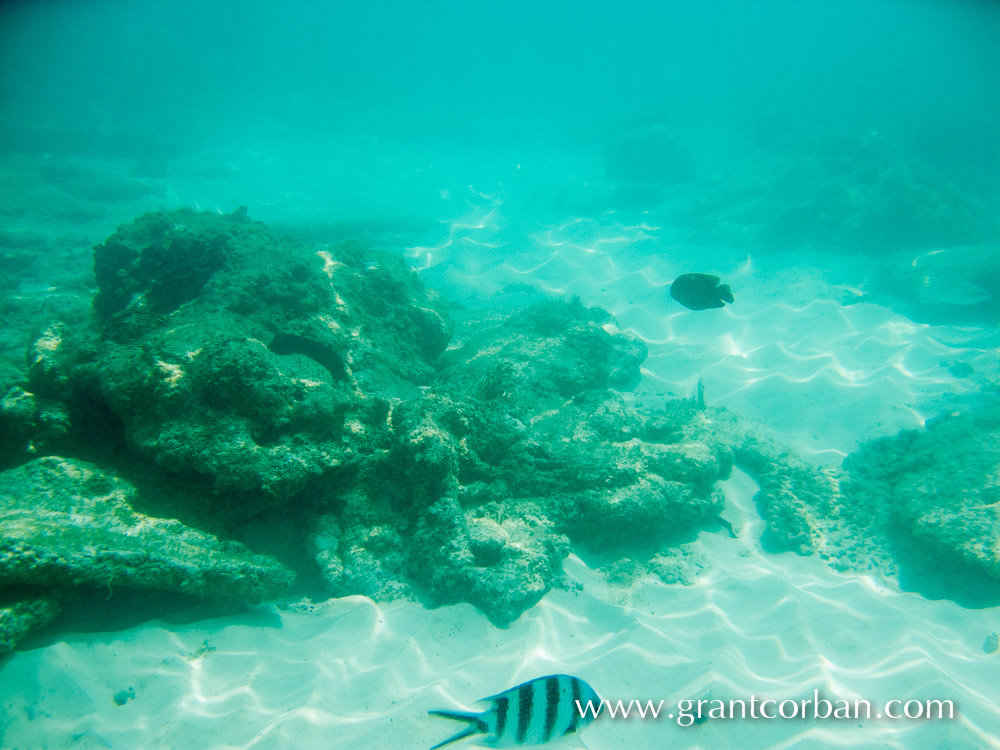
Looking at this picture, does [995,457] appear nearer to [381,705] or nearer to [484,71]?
[381,705]

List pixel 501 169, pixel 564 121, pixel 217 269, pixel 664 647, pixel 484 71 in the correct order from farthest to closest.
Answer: pixel 484 71 → pixel 564 121 → pixel 501 169 → pixel 217 269 → pixel 664 647

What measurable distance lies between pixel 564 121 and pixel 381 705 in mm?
39501

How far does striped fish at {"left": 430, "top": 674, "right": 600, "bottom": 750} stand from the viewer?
1672mm

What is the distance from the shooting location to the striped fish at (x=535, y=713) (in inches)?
65.8

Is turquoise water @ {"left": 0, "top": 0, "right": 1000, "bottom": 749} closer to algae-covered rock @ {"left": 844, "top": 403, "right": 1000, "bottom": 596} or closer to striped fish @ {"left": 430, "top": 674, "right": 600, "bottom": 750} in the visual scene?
algae-covered rock @ {"left": 844, "top": 403, "right": 1000, "bottom": 596}

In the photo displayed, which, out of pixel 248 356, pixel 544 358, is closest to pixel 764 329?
pixel 544 358

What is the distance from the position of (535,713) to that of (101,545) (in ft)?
8.35

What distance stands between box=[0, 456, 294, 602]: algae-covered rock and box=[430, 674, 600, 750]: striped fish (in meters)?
1.83

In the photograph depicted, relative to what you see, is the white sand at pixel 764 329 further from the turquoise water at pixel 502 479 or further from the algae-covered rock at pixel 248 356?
the algae-covered rock at pixel 248 356

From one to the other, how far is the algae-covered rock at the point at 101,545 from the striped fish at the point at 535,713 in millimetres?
1833

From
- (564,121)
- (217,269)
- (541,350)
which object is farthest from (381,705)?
(564,121)

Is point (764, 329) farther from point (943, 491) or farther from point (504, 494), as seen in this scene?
point (504, 494)

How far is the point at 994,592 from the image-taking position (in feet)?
11.3

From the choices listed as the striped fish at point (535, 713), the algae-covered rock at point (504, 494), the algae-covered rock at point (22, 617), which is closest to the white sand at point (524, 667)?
the algae-covered rock at point (22, 617)
